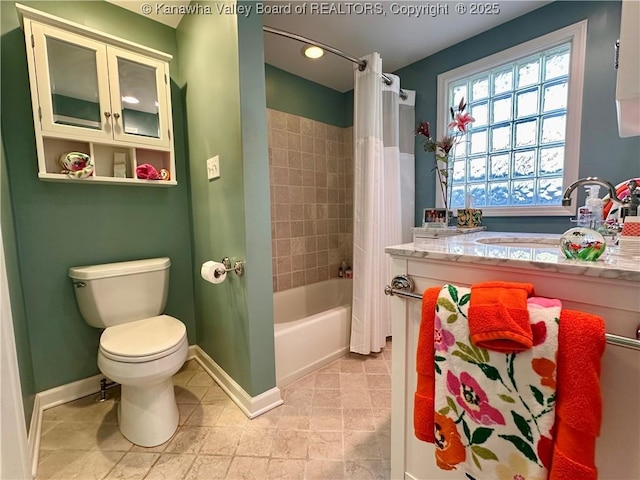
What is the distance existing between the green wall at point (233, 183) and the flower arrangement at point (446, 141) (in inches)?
51.1

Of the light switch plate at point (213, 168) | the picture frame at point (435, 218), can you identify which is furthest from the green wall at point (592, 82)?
the light switch plate at point (213, 168)

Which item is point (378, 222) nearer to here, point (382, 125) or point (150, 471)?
point (382, 125)

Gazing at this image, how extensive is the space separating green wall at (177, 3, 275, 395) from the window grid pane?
1743mm

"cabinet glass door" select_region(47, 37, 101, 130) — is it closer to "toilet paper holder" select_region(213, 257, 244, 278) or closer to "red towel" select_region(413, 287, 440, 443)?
"toilet paper holder" select_region(213, 257, 244, 278)

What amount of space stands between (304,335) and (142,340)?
909 mm

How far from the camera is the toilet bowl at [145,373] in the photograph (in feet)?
4.04

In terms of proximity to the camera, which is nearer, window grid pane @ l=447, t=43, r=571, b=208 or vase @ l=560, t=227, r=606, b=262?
vase @ l=560, t=227, r=606, b=262

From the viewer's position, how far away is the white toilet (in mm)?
1247

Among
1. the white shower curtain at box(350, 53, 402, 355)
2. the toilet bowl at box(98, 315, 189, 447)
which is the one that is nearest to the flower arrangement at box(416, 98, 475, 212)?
the white shower curtain at box(350, 53, 402, 355)

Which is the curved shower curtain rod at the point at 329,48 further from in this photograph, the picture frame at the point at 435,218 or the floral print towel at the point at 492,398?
the floral print towel at the point at 492,398

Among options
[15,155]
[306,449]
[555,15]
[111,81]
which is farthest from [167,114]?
[555,15]

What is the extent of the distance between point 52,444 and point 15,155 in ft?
4.69

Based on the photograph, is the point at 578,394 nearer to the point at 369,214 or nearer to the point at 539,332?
the point at 539,332

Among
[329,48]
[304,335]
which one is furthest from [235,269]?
[329,48]
